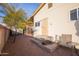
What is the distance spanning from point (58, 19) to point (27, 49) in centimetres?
53

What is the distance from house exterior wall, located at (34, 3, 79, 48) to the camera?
6.81 feet

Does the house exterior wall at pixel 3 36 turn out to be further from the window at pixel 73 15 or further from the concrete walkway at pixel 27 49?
the window at pixel 73 15

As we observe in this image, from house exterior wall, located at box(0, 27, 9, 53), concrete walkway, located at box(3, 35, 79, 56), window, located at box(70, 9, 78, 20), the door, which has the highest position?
window, located at box(70, 9, 78, 20)

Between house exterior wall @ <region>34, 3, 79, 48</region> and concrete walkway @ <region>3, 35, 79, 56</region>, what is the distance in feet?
0.48

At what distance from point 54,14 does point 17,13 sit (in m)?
0.46

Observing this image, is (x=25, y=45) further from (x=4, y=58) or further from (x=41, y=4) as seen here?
(x=41, y=4)

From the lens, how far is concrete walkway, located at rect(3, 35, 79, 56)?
6.78 feet

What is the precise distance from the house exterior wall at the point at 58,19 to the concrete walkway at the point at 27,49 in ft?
0.48

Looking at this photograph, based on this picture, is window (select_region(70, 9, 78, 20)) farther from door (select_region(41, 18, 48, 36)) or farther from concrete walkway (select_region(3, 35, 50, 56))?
concrete walkway (select_region(3, 35, 50, 56))

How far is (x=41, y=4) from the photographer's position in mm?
2109

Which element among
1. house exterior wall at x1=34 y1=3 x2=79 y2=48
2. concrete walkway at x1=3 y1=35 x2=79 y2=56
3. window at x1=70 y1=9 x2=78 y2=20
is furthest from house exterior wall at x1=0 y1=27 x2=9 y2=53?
window at x1=70 y1=9 x2=78 y2=20

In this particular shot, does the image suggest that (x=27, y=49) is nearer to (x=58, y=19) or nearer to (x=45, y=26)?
(x=45, y=26)

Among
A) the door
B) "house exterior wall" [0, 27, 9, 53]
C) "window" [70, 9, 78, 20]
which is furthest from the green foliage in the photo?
"window" [70, 9, 78, 20]

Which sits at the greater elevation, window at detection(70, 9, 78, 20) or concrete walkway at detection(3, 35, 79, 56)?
window at detection(70, 9, 78, 20)
